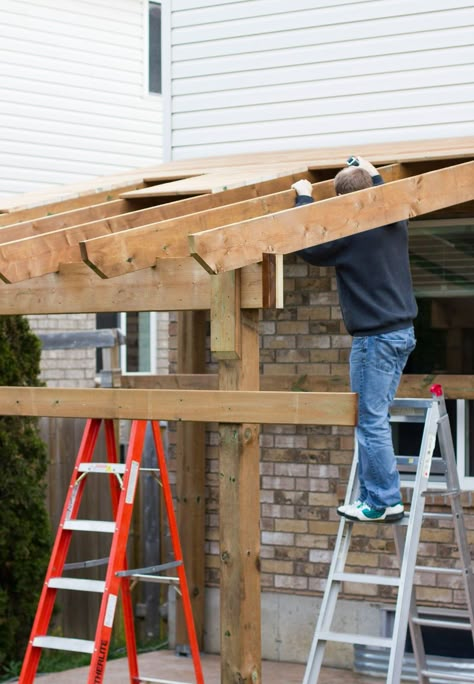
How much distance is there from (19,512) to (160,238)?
464cm

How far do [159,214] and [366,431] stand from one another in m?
1.64

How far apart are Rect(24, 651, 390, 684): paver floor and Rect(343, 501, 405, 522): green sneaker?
9.20ft

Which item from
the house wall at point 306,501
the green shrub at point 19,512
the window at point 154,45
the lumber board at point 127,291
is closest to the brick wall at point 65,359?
the window at point 154,45

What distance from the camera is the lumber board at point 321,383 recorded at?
7.85m

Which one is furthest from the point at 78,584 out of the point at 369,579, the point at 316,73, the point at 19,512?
the point at 316,73

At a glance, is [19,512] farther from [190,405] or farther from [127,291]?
[190,405]

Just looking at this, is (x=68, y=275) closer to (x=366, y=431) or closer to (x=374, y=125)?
(x=366, y=431)

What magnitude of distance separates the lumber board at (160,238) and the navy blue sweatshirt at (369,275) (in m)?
0.32

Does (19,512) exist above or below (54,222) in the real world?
below

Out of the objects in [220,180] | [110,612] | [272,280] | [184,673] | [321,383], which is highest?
[220,180]

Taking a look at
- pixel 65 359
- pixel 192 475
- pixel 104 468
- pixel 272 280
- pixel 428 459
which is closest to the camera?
pixel 272 280

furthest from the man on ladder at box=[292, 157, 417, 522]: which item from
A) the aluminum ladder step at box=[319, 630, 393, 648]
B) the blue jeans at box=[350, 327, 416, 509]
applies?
the aluminum ladder step at box=[319, 630, 393, 648]

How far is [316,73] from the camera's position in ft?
29.8

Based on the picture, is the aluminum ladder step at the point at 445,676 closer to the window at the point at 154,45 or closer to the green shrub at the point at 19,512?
the green shrub at the point at 19,512
